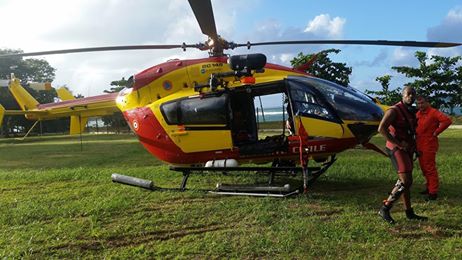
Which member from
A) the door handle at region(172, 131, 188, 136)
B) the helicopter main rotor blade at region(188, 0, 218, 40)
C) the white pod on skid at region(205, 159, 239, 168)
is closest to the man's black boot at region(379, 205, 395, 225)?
the white pod on skid at region(205, 159, 239, 168)

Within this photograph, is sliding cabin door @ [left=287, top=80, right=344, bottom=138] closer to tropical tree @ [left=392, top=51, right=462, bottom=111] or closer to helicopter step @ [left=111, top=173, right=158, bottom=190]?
helicopter step @ [left=111, top=173, right=158, bottom=190]

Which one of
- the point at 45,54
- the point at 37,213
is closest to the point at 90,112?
the point at 45,54

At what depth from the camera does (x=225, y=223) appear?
18.6ft

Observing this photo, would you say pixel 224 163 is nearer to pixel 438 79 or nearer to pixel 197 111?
pixel 197 111

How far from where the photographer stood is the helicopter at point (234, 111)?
7.00 meters

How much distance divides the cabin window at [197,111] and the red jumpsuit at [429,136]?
3.34 meters

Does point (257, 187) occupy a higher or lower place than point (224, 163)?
lower

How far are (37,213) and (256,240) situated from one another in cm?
377

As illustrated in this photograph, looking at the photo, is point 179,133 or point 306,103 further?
point 179,133

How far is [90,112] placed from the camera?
404 inches

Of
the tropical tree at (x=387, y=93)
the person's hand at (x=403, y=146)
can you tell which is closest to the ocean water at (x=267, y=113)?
the person's hand at (x=403, y=146)

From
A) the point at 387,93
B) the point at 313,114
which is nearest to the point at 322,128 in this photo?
the point at 313,114

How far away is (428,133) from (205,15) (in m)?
4.08

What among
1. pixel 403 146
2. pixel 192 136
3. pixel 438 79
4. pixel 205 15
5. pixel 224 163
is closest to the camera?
pixel 403 146
